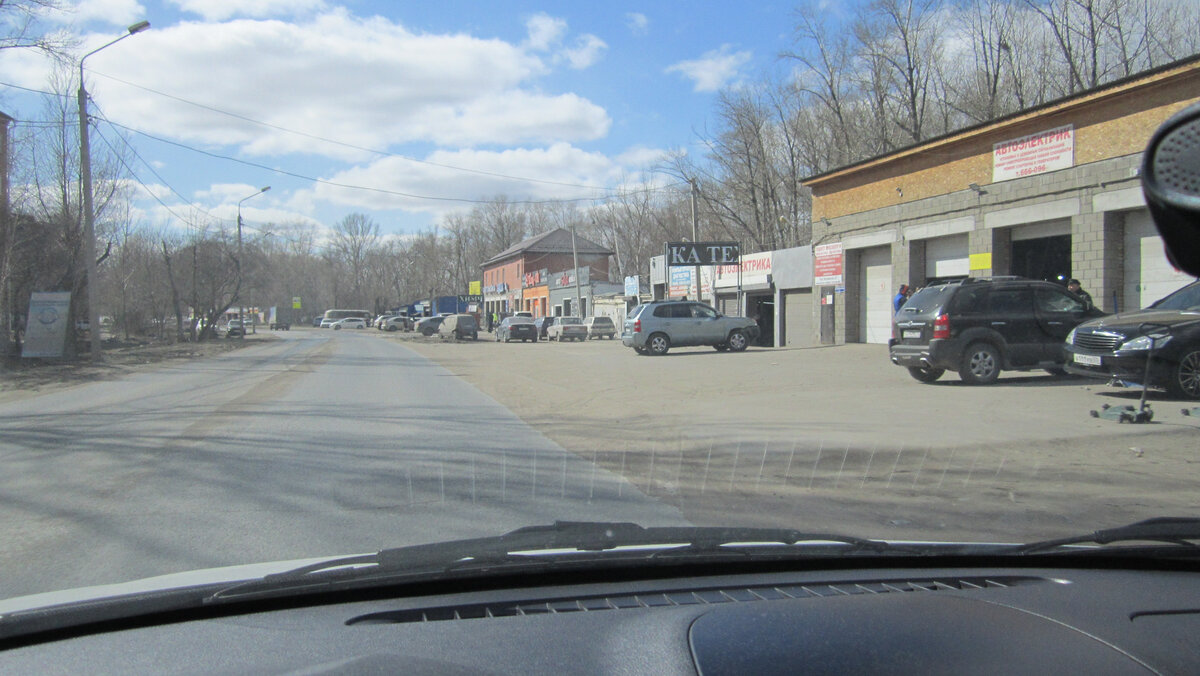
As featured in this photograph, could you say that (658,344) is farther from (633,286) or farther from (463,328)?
(463,328)

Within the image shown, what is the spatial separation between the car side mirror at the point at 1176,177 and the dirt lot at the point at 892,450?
3929mm

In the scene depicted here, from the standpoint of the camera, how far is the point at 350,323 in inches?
3396

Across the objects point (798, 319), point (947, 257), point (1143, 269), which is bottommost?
point (798, 319)

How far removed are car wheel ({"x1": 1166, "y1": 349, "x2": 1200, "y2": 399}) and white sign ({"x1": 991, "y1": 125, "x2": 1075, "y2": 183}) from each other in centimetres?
1044

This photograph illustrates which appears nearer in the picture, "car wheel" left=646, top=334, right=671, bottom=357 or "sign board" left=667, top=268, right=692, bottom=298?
"car wheel" left=646, top=334, right=671, bottom=357

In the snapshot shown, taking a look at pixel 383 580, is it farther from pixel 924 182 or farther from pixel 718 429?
pixel 924 182

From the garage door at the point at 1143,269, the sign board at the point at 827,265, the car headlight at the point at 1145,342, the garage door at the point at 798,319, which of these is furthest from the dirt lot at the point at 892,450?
the garage door at the point at 798,319

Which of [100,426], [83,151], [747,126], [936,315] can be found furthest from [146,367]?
[747,126]

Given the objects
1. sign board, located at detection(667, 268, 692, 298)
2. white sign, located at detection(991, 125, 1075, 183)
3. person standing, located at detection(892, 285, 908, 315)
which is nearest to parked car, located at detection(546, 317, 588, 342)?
sign board, located at detection(667, 268, 692, 298)

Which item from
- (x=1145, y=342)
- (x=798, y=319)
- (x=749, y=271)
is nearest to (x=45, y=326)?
(x=798, y=319)

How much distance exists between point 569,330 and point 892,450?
125 ft

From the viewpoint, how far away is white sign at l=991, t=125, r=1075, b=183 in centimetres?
1933

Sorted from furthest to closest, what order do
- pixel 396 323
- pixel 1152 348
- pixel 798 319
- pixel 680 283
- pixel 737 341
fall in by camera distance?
pixel 396 323 → pixel 680 283 → pixel 798 319 → pixel 737 341 → pixel 1152 348

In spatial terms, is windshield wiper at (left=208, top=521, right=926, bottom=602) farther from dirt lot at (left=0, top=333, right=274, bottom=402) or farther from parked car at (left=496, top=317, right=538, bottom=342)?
parked car at (left=496, top=317, right=538, bottom=342)
